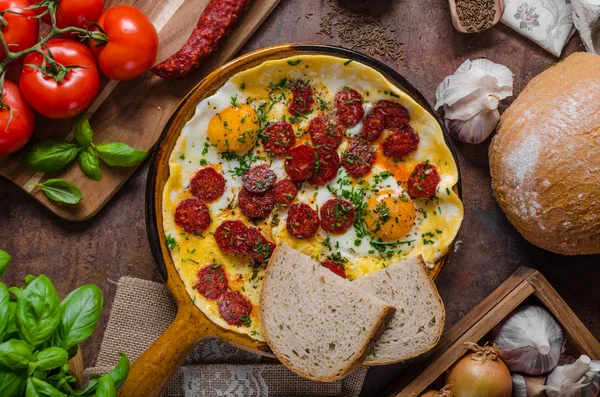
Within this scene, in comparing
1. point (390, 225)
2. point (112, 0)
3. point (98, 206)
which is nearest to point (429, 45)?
A: point (390, 225)

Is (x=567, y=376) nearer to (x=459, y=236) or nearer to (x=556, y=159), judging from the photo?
(x=459, y=236)

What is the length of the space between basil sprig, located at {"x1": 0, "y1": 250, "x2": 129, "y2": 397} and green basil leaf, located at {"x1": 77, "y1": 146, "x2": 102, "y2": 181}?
33.6 inches

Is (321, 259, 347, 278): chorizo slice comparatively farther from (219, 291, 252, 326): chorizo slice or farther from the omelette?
(219, 291, 252, 326): chorizo slice

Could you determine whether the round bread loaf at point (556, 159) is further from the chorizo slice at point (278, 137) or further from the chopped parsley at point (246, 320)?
the chopped parsley at point (246, 320)

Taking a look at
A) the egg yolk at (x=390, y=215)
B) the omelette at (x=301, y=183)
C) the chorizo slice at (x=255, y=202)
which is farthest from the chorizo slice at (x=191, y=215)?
the egg yolk at (x=390, y=215)

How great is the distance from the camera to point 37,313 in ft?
10.2

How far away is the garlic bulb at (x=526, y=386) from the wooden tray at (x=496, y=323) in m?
0.32

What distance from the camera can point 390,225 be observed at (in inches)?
149

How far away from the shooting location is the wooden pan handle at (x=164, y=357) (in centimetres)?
364

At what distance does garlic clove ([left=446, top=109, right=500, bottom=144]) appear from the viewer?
3.96 meters

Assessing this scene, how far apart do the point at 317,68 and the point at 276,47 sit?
0.89 feet

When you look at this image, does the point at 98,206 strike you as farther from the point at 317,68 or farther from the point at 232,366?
the point at 317,68

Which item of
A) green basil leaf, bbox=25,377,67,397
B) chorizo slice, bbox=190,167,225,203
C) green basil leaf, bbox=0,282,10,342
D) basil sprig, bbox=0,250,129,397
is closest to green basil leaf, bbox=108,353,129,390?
basil sprig, bbox=0,250,129,397

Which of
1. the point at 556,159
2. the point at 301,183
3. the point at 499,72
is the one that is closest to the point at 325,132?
the point at 301,183
